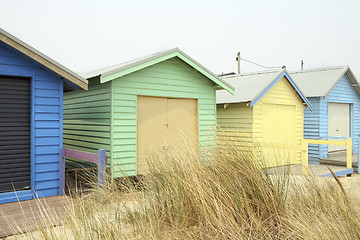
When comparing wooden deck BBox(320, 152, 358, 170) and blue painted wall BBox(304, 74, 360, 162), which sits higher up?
blue painted wall BBox(304, 74, 360, 162)

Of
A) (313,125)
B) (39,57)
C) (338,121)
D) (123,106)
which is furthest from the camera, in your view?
(338,121)

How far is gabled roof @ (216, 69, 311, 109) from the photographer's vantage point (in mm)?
11242

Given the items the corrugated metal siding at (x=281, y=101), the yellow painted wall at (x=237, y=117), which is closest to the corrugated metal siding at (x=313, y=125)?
the corrugated metal siding at (x=281, y=101)

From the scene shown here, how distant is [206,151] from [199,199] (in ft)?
3.02

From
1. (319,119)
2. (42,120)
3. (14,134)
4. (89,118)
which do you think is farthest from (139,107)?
(319,119)

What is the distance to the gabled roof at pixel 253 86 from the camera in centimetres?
1124

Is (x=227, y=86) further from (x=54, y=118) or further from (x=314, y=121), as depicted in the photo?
(x=314, y=121)

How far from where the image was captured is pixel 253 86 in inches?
471

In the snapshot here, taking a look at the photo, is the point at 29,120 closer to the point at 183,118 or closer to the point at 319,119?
the point at 183,118

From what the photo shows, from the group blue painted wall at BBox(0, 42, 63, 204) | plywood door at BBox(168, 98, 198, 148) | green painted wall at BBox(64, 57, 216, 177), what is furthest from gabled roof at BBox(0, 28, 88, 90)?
plywood door at BBox(168, 98, 198, 148)

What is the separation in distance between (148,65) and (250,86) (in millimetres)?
5099

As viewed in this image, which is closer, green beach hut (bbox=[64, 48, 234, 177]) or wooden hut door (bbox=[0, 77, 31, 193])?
wooden hut door (bbox=[0, 77, 31, 193])

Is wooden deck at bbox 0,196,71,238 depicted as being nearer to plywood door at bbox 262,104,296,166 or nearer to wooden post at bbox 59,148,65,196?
wooden post at bbox 59,148,65,196

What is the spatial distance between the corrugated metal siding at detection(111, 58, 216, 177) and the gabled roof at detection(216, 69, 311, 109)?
5.74ft
